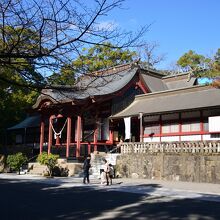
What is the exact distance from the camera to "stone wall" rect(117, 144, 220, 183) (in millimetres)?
21797

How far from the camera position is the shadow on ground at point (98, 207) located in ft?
36.2

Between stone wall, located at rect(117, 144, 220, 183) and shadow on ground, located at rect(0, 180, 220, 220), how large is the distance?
22.9 feet

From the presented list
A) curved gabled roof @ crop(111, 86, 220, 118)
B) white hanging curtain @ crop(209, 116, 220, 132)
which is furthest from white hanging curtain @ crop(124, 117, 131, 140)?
white hanging curtain @ crop(209, 116, 220, 132)

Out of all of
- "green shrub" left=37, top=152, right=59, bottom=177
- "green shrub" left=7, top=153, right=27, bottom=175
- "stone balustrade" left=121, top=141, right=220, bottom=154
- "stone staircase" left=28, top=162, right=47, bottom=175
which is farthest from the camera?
"green shrub" left=7, top=153, right=27, bottom=175

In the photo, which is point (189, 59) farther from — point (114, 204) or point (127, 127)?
point (114, 204)

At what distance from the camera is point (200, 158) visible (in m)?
22.3

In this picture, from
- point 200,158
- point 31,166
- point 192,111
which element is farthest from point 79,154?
point 200,158

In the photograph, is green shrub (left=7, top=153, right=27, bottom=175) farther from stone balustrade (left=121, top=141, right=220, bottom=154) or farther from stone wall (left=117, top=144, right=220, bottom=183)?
stone balustrade (left=121, top=141, right=220, bottom=154)

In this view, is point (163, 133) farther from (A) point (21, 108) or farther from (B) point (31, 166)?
(A) point (21, 108)

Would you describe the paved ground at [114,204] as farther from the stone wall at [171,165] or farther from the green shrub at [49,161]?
the green shrub at [49,161]

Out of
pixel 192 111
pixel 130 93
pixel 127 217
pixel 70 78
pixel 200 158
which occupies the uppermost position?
pixel 130 93

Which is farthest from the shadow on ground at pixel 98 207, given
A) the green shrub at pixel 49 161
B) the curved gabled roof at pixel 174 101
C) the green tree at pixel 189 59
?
the green tree at pixel 189 59

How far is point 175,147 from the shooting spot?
949 inches

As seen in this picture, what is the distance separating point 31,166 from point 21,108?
12.6 metres
